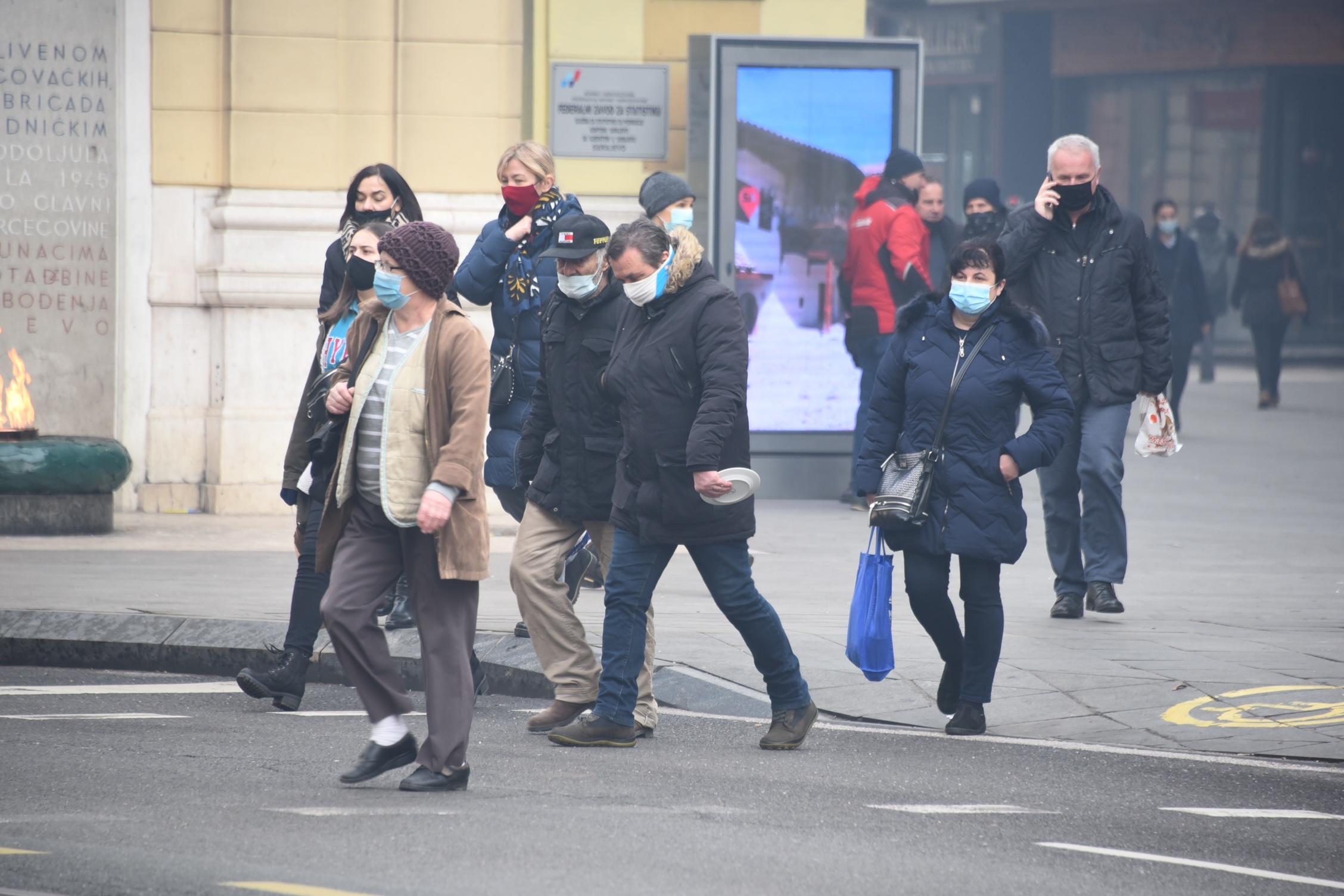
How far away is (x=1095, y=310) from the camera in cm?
872

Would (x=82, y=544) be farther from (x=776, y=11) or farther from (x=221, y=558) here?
(x=776, y=11)

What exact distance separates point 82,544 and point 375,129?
10.1 ft

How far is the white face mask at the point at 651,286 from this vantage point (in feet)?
21.5

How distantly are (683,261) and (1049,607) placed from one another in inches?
135

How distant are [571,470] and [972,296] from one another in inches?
56.9

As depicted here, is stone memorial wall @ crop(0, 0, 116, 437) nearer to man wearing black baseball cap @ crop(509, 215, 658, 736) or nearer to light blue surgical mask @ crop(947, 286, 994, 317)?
man wearing black baseball cap @ crop(509, 215, 658, 736)

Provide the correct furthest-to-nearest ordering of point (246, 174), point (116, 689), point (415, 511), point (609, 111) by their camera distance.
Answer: point (609, 111), point (246, 174), point (116, 689), point (415, 511)

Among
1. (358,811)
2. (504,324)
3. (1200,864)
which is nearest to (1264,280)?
(504,324)

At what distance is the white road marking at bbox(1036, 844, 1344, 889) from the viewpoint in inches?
197

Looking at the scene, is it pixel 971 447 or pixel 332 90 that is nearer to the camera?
pixel 971 447

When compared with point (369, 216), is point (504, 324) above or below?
below

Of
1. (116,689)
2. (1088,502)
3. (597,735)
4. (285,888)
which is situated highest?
(1088,502)

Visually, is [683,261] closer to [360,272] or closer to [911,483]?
[911,483]

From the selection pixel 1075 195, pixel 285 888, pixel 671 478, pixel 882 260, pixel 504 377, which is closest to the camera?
pixel 285 888
